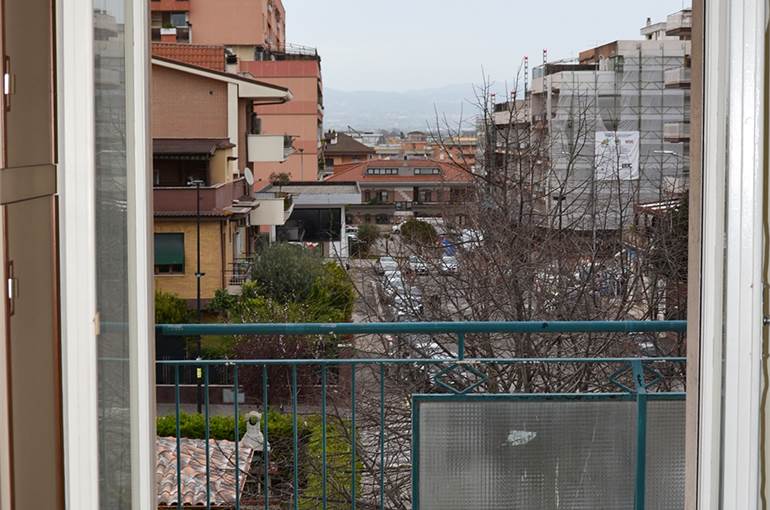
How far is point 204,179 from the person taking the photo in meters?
12.1

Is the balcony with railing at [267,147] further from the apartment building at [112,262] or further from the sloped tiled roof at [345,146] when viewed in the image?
the apartment building at [112,262]

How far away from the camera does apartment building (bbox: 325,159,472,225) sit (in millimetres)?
9125

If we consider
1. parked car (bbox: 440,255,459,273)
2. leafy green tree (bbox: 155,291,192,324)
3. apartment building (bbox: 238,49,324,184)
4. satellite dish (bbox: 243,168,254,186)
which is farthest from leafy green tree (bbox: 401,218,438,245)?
apartment building (bbox: 238,49,324,184)

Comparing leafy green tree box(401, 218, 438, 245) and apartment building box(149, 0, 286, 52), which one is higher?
apartment building box(149, 0, 286, 52)

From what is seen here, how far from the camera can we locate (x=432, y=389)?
7.90 metres

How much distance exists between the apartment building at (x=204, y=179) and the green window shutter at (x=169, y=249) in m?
0.01

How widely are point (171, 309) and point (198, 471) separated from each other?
4.16m

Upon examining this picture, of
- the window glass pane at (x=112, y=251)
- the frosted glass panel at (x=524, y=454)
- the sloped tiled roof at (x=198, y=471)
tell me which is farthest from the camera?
the sloped tiled roof at (x=198, y=471)

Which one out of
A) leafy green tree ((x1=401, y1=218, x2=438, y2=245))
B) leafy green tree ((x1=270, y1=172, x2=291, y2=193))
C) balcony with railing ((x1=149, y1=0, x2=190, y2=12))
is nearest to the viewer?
leafy green tree ((x1=401, y1=218, x2=438, y2=245))

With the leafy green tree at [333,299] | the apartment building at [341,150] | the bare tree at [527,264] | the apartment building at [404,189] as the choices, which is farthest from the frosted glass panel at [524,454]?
the apartment building at [341,150]

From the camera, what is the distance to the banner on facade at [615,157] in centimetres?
902

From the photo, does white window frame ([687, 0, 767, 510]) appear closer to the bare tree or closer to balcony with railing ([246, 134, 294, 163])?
the bare tree

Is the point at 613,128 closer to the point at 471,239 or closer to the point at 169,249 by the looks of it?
the point at 471,239

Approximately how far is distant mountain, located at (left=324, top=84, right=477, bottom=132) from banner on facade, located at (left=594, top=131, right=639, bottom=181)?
53.1 inches
